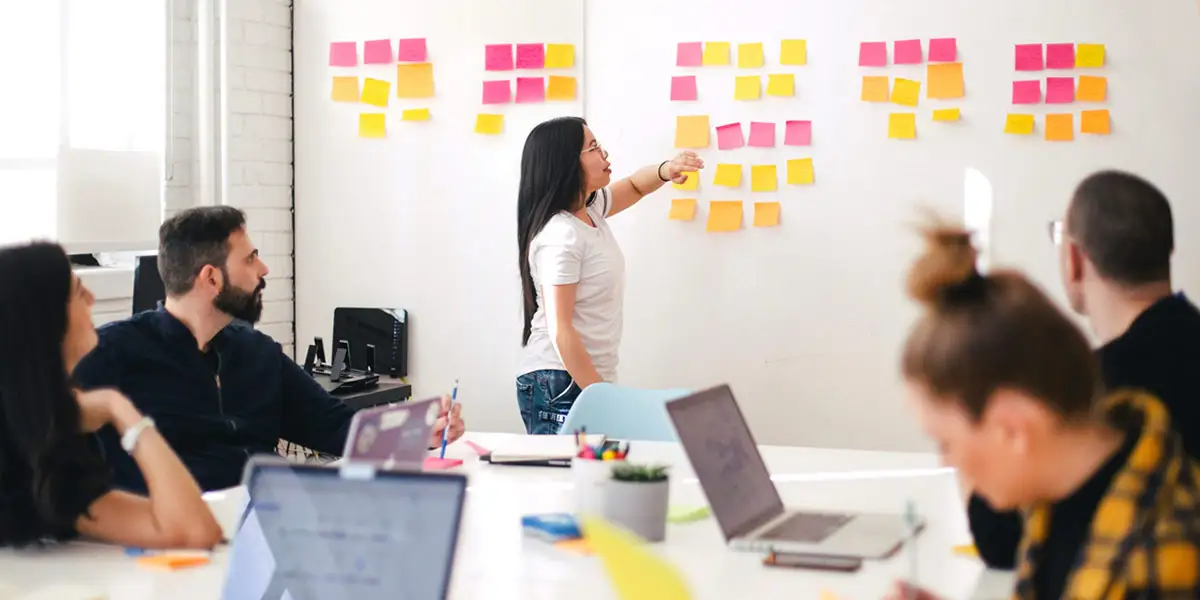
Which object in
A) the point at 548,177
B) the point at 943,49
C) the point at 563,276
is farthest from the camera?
the point at 943,49

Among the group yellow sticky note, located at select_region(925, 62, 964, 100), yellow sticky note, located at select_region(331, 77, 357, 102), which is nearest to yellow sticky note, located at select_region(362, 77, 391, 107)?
yellow sticky note, located at select_region(331, 77, 357, 102)

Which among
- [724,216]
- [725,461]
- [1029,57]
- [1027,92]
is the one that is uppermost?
[1029,57]

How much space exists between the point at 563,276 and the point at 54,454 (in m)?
1.75

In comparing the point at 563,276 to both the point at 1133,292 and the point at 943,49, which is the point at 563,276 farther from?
the point at 1133,292

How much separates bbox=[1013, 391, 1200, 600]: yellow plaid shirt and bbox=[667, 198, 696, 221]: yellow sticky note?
9.46 feet

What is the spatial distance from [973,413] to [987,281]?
0.45ft

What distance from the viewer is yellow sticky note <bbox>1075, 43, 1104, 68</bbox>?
3713 mm

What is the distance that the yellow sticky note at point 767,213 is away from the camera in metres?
4.03

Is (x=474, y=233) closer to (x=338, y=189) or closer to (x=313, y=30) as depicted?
(x=338, y=189)

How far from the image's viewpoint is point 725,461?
2.06m

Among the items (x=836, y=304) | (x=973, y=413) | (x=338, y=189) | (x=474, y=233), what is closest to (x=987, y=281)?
(x=973, y=413)

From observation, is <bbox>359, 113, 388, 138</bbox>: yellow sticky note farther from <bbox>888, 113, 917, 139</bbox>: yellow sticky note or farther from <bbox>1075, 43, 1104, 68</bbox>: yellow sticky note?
<bbox>1075, 43, 1104, 68</bbox>: yellow sticky note

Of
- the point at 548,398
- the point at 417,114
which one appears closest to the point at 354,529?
the point at 548,398

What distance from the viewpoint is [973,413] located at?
1.22 meters
